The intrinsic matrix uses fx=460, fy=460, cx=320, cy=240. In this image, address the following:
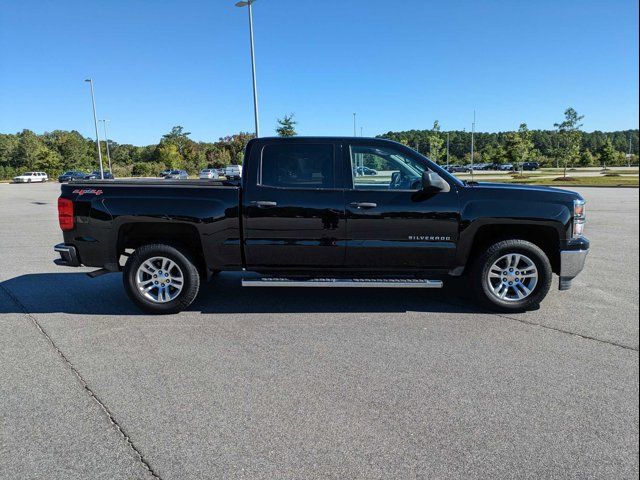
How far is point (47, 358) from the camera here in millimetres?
3990

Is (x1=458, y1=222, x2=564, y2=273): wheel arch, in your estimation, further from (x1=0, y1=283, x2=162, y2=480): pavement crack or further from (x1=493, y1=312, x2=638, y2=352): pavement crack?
(x1=0, y1=283, x2=162, y2=480): pavement crack

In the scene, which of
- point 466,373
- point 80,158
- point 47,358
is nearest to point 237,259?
point 47,358

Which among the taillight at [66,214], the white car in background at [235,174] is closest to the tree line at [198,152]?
the white car in background at [235,174]

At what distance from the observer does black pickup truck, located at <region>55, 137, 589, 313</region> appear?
4949mm

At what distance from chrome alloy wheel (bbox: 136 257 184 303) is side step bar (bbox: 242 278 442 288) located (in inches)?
32.6

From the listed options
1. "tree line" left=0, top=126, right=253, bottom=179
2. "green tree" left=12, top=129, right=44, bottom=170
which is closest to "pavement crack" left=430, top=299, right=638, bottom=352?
"tree line" left=0, top=126, right=253, bottom=179

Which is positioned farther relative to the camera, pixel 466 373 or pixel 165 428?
pixel 466 373

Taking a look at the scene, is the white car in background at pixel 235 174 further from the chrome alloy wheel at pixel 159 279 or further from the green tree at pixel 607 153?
the green tree at pixel 607 153

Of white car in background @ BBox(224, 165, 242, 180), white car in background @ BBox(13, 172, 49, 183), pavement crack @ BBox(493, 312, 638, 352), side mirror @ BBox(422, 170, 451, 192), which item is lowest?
pavement crack @ BBox(493, 312, 638, 352)

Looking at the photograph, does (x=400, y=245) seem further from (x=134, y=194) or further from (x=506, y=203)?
(x=134, y=194)

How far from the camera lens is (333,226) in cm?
497

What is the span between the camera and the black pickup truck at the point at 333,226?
16.2ft

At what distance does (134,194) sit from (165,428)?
2.96m

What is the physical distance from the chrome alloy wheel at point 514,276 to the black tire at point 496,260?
29 millimetres
